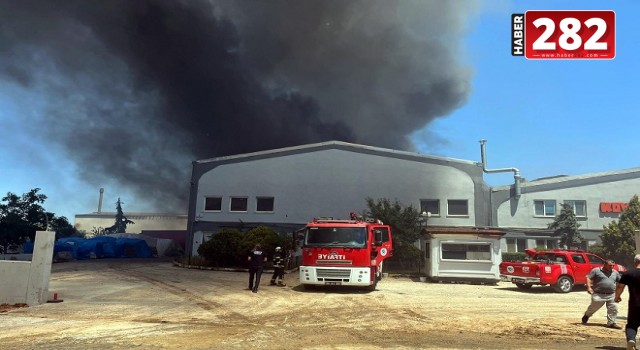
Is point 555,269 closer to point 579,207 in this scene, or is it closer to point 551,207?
point 551,207

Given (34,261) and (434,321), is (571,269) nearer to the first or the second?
(434,321)

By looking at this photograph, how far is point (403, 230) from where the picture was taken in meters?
26.8

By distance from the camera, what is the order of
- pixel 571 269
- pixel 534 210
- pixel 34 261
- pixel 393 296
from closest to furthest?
pixel 34 261
pixel 393 296
pixel 571 269
pixel 534 210

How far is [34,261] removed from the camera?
12.0 metres

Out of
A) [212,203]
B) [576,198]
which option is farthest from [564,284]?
[212,203]

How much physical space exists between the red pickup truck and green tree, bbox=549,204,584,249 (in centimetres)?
1423

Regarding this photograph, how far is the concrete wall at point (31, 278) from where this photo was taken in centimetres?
1189

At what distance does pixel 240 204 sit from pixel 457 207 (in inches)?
657

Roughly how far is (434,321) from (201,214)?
2845 centimetres

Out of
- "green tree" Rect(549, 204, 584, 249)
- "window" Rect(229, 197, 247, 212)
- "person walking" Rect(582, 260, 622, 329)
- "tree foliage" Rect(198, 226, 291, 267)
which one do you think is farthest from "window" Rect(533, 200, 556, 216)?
"person walking" Rect(582, 260, 622, 329)

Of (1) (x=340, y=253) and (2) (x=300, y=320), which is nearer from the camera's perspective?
(2) (x=300, y=320)

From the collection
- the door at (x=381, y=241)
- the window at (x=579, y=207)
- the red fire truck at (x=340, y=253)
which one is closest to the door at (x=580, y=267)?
the door at (x=381, y=241)

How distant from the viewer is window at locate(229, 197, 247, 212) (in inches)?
1388

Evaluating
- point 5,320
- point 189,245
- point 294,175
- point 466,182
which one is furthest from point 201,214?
point 5,320
